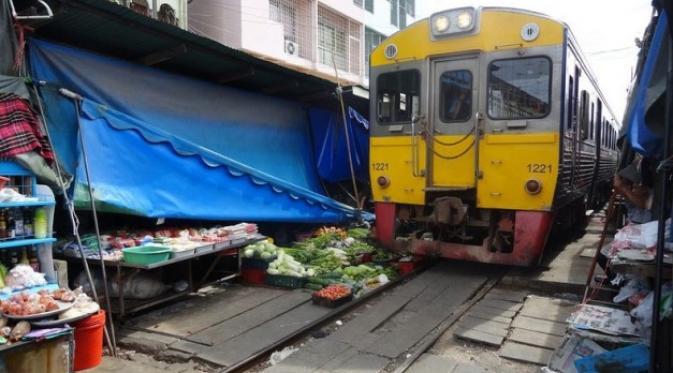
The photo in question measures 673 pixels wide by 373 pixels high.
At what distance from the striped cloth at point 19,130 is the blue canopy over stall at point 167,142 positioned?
40cm

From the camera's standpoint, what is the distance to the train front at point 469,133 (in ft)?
19.7

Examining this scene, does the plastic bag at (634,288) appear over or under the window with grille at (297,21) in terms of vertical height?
under

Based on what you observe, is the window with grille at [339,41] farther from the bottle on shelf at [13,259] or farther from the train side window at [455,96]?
the bottle on shelf at [13,259]

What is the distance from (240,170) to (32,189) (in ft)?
9.02

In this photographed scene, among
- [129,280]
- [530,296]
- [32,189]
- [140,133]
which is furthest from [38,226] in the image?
[530,296]

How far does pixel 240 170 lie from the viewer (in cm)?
681

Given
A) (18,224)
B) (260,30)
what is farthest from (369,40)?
(18,224)

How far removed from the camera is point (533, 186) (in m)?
5.95

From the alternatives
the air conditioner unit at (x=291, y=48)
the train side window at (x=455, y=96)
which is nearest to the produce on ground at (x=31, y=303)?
the train side window at (x=455, y=96)

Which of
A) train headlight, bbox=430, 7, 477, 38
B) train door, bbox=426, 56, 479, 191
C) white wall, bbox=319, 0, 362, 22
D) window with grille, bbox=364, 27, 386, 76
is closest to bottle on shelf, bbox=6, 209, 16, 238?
train door, bbox=426, 56, 479, 191

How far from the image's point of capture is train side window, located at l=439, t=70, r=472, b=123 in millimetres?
6516

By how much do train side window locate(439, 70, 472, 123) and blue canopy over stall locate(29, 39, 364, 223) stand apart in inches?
101

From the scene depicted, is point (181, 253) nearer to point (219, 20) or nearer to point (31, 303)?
point (31, 303)

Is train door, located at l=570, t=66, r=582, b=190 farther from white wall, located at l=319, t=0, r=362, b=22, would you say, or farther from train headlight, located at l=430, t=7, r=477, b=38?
white wall, located at l=319, t=0, r=362, b=22
